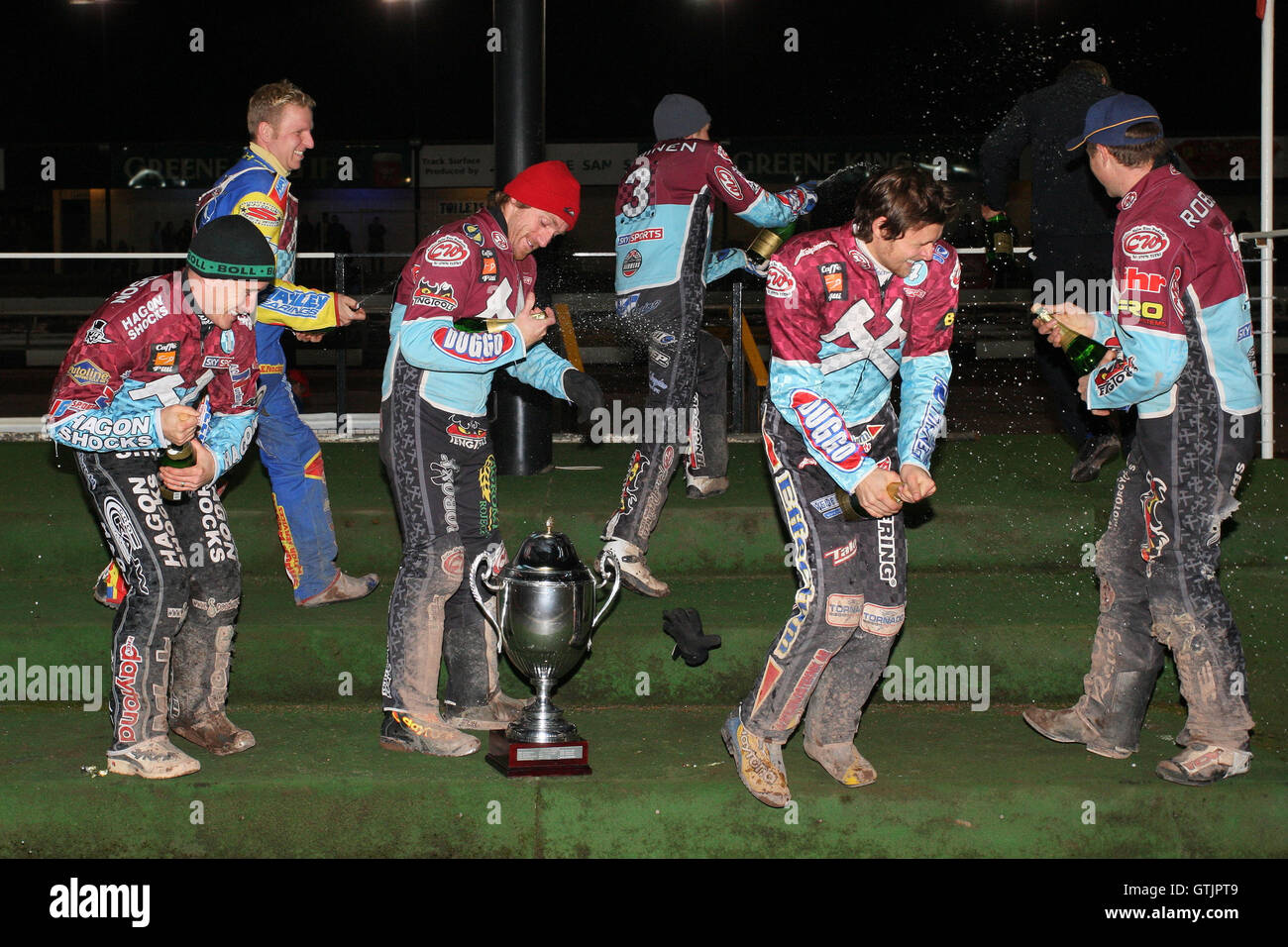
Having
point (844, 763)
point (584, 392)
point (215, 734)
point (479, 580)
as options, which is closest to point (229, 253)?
point (584, 392)

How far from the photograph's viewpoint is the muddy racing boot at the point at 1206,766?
4.04 m

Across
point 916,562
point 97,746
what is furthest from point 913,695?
Result: point 97,746

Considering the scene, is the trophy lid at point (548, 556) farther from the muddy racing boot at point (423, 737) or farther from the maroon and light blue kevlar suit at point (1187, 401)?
the maroon and light blue kevlar suit at point (1187, 401)

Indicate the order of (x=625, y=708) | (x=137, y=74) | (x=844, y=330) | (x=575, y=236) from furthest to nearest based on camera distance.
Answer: (x=575, y=236) → (x=137, y=74) → (x=625, y=708) → (x=844, y=330)

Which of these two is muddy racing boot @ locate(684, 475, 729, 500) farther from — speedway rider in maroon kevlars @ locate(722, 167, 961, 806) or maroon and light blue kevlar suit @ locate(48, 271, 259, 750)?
maroon and light blue kevlar suit @ locate(48, 271, 259, 750)

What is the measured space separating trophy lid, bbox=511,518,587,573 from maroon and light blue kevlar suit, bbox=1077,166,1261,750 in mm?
1756

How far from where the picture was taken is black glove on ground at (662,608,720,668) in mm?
4777

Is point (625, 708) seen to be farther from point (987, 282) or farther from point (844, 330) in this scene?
point (987, 282)

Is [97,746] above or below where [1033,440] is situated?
below

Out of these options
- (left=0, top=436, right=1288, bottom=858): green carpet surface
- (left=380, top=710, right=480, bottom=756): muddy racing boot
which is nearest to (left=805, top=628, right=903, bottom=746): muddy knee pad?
(left=0, top=436, right=1288, bottom=858): green carpet surface

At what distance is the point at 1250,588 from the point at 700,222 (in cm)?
266

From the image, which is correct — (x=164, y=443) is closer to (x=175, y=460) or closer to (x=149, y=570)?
(x=175, y=460)

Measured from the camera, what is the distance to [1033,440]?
7672mm

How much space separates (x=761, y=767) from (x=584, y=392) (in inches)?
52.6
